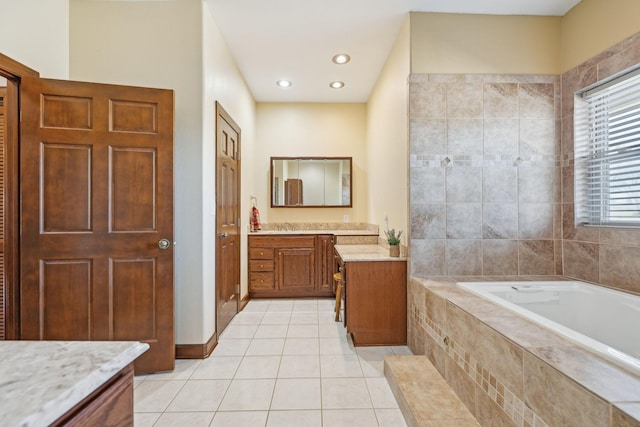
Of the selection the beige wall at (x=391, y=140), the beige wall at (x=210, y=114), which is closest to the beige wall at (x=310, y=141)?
the beige wall at (x=391, y=140)

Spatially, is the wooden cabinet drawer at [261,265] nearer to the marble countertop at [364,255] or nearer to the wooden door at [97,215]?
the marble countertop at [364,255]

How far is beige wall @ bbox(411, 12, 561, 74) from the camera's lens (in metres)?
2.43

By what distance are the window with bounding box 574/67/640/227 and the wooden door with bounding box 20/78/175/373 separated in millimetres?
3088

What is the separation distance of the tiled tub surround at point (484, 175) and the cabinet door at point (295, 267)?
1714mm

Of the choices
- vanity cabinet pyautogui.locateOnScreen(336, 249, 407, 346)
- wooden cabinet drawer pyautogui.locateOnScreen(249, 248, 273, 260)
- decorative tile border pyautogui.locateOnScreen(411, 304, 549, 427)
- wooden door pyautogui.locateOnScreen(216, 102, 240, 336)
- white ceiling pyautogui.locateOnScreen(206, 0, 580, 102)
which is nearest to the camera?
decorative tile border pyautogui.locateOnScreen(411, 304, 549, 427)

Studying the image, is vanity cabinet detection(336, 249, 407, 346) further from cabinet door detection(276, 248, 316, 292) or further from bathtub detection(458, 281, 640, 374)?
cabinet door detection(276, 248, 316, 292)

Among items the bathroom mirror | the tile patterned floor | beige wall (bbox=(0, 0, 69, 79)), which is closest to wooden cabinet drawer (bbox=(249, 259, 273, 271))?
the bathroom mirror

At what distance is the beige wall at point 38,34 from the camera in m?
1.85

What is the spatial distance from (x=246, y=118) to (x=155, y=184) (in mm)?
2030

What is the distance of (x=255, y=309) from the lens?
3539 millimetres

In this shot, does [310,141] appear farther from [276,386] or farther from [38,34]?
[276,386]

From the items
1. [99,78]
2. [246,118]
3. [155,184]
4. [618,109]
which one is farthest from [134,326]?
[618,109]

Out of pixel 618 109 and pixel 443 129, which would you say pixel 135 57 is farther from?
pixel 618 109

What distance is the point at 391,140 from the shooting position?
9.96 ft
